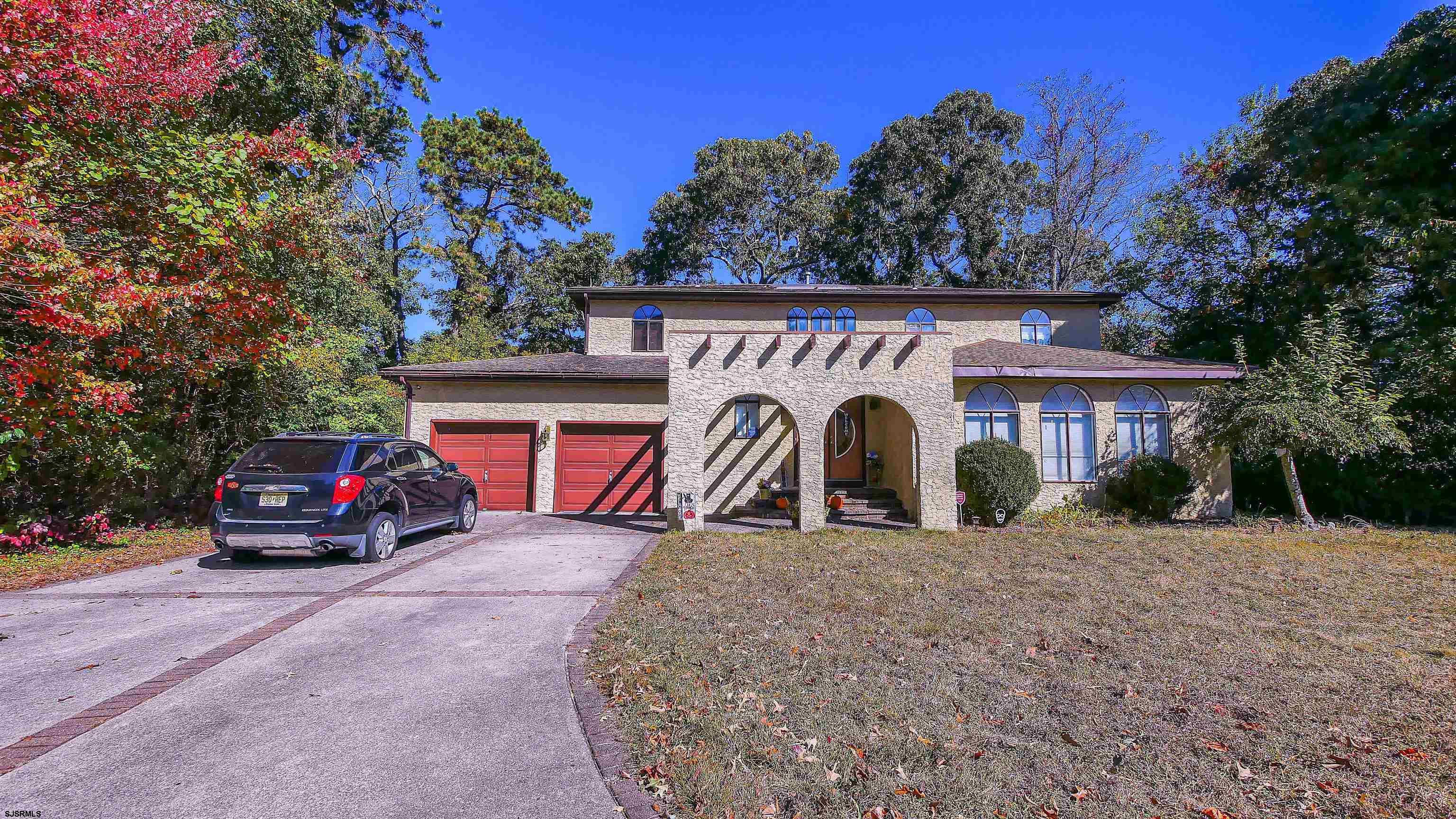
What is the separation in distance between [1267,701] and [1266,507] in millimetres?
13451

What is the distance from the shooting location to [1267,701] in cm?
390

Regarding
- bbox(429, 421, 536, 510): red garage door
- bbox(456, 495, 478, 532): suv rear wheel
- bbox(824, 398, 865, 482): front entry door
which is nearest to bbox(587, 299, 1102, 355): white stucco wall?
bbox(824, 398, 865, 482): front entry door

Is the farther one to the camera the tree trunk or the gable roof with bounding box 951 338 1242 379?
the gable roof with bounding box 951 338 1242 379

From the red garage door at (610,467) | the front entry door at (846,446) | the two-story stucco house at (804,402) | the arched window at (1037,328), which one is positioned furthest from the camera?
the arched window at (1037,328)

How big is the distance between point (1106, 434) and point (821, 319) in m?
7.62

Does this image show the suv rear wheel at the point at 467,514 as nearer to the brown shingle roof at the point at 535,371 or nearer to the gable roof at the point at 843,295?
the brown shingle roof at the point at 535,371

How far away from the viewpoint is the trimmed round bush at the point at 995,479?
11.5 metres

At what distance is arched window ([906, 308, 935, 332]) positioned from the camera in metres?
17.2

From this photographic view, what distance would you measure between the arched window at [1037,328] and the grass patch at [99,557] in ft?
63.5

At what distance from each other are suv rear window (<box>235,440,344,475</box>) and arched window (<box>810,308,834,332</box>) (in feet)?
40.5

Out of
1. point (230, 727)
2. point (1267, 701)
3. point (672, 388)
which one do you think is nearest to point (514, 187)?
point (672, 388)

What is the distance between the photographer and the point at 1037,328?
1767 centimetres

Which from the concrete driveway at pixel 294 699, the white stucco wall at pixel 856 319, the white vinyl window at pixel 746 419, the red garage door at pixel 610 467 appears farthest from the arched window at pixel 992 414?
the concrete driveway at pixel 294 699

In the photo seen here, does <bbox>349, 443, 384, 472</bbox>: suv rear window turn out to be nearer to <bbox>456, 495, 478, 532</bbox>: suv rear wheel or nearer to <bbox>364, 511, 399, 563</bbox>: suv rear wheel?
<bbox>364, 511, 399, 563</bbox>: suv rear wheel
